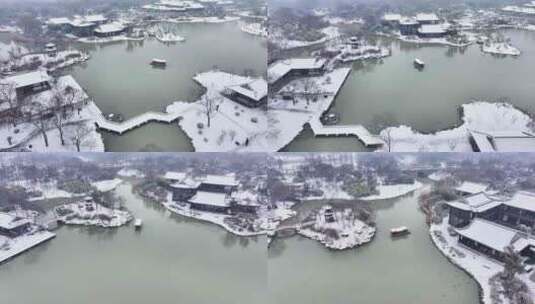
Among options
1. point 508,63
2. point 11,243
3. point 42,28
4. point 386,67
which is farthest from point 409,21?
point 11,243

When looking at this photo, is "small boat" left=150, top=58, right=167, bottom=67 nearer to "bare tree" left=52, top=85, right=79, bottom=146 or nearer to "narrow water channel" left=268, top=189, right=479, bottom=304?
"bare tree" left=52, top=85, right=79, bottom=146

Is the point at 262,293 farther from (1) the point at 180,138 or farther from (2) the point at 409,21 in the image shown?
(2) the point at 409,21

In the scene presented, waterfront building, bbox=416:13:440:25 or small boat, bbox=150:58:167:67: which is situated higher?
waterfront building, bbox=416:13:440:25

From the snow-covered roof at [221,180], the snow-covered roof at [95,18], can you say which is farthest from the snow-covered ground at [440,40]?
the snow-covered roof at [95,18]

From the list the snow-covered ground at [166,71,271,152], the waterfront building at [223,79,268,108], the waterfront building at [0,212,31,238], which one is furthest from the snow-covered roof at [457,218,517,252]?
the waterfront building at [0,212,31,238]

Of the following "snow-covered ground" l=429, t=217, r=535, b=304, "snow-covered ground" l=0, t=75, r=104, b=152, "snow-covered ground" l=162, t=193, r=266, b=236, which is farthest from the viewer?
"snow-covered ground" l=162, t=193, r=266, b=236

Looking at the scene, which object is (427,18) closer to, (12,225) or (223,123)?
(223,123)

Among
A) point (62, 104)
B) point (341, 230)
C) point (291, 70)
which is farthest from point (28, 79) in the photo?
point (341, 230)
